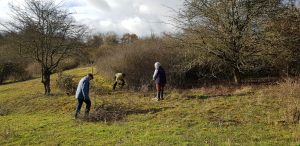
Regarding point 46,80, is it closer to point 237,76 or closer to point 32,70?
point 237,76

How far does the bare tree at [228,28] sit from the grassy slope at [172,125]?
333cm

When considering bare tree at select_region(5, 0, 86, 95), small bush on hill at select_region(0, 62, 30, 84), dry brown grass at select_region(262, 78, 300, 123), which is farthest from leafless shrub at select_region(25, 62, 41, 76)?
dry brown grass at select_region(262, 78, 300, 123)

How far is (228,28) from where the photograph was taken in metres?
21.5

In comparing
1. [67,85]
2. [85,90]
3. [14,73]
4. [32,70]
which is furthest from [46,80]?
[32,70]

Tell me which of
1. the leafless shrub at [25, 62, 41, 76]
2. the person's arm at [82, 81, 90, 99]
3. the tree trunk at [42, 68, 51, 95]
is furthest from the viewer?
the leafless shrub at [25, 62, 41, 76]

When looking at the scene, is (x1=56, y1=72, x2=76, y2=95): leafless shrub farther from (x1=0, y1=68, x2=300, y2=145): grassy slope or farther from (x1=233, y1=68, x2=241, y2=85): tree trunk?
(x1=233, y1=68, x2=241, y2=85): tree trunk

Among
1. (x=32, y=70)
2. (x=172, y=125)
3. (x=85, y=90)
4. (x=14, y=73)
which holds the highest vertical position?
(x=32, y=70)

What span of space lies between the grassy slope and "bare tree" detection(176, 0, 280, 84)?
333cm

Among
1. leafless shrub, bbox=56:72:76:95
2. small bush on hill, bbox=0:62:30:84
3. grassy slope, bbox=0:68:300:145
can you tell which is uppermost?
small bush on hill, bbox=0:62:30:84

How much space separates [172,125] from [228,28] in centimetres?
976

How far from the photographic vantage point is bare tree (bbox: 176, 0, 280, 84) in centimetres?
2105

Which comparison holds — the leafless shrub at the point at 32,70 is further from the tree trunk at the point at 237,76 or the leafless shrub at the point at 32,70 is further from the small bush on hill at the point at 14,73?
the tree trunk at the point at 237,76

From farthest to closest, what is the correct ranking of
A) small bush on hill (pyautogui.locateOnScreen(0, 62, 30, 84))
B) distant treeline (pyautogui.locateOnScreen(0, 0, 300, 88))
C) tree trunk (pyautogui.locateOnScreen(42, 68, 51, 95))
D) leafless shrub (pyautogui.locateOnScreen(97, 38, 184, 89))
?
small bush on hill (pyautogui.locateOnScreen(0, 62, 30, 84)), tree trunk (pyautogui.locateOnScreen(42, 68, 51, 95)), leafless shrub (pyautogui.locateOnScreen(97, 38, 184, 89)), distant treeline (pyautogui.locateOnScreen(0, 0, 300, 88))

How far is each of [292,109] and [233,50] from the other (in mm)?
9197
